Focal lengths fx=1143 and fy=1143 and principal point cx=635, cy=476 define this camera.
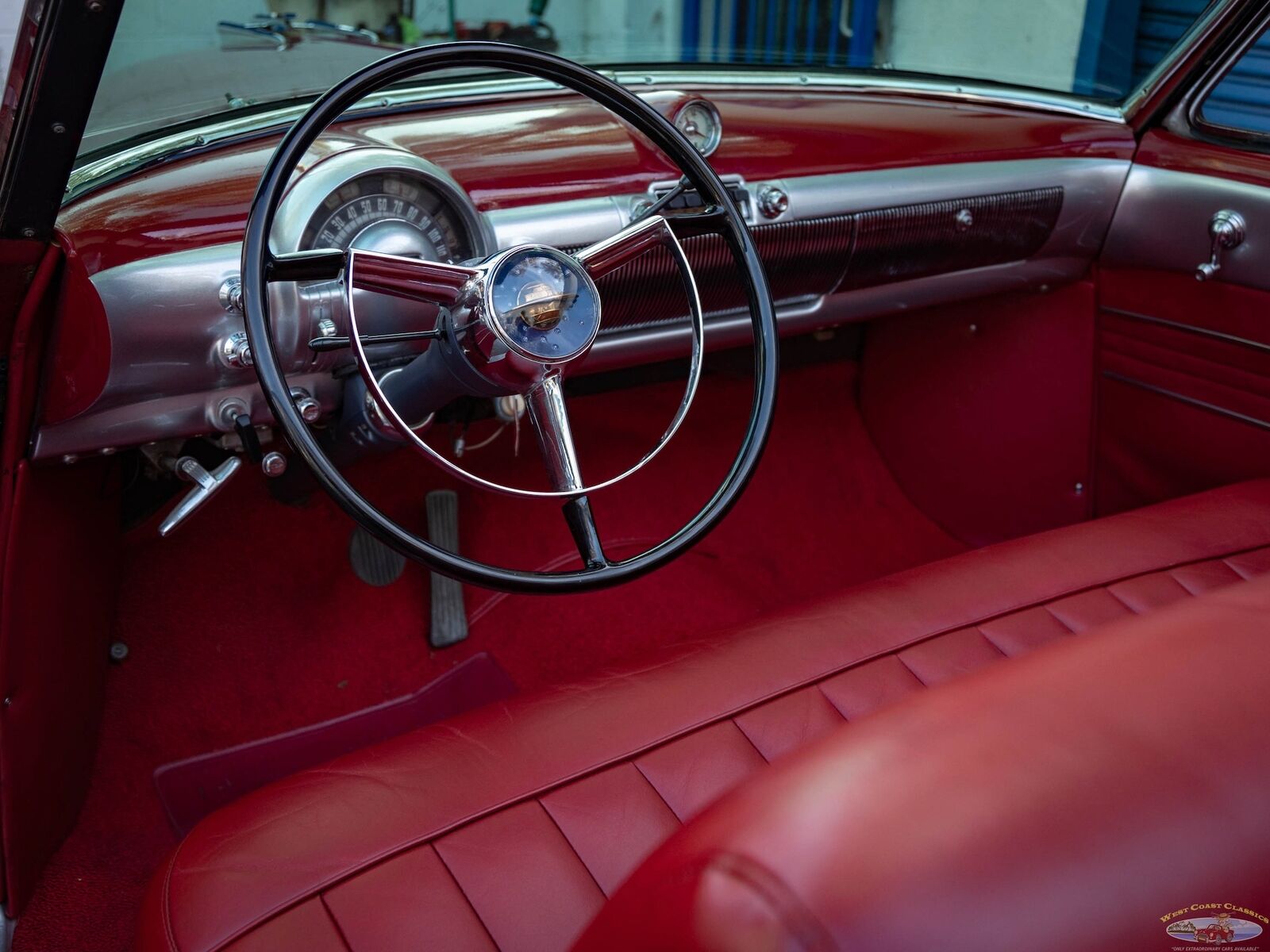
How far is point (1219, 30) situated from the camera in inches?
74.5

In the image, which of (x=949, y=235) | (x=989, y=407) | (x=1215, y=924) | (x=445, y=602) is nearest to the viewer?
(x=1215, y=924)

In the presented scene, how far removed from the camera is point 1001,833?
0.59 m

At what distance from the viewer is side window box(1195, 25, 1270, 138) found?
6.27 ft

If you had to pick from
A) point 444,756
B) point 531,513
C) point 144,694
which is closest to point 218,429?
→ point 444,756

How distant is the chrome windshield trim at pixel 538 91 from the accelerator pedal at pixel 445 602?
2.68 ft

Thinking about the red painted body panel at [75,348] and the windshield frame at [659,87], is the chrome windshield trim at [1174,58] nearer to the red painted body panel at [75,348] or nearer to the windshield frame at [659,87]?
the windshield frame at [659,87]

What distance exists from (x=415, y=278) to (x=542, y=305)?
0.13 metres

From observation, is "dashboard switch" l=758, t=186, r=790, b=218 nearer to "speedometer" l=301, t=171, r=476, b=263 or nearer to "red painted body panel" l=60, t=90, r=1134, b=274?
"red painted body panel" l=60, t=90, r=1134, b=274

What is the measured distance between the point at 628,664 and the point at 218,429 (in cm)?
59

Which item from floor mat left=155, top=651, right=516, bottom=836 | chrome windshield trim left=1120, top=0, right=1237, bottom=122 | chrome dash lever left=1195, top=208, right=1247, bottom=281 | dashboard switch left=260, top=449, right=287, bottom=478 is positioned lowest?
floor mat left=155, top=651, right=516, bottom=836

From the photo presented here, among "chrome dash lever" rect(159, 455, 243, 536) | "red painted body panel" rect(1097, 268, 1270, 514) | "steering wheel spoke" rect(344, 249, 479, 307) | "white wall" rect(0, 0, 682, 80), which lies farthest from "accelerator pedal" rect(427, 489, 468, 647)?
"red painted body panel" rect(1097, 268, 1270, 514)

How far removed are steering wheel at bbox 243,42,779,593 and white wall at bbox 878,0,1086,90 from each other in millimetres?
981

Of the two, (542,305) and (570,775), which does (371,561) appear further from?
(542,305)

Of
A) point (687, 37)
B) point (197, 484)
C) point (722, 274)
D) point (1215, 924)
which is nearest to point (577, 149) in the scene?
point (722, 274)
